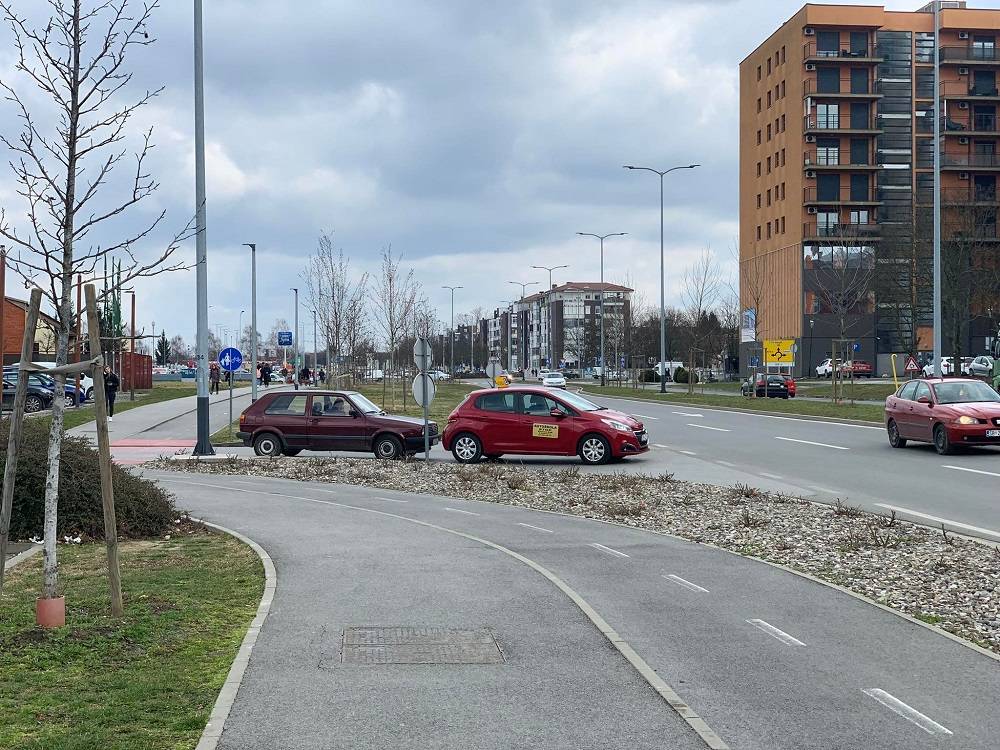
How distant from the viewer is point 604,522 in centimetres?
1381

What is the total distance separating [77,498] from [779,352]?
45145mm

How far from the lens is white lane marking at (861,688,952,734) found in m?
5.38

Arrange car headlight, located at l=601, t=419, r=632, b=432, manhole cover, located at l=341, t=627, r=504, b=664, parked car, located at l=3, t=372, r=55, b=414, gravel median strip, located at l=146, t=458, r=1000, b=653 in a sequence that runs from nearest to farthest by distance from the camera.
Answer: manhole cover, located at l=341, t=627, r=504, b=664
gravel median strip, located at l=146, t=458, r=1000, b=653
car headlight, located at l=601, t=419, r=632, b=432
parked car, located at l=3, t=372, r=55, b=414

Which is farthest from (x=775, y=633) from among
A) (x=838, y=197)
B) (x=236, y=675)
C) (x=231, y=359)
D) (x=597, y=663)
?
(x=838, y=197)

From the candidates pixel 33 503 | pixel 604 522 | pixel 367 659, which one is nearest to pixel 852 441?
pixel 604 522

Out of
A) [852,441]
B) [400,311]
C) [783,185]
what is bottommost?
[852,441]

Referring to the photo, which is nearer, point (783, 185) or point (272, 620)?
point (272, 620)

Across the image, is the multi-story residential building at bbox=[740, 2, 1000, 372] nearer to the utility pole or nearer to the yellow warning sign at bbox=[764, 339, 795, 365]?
the yellow warning sign at bbox=[764, 339, 795, 365]

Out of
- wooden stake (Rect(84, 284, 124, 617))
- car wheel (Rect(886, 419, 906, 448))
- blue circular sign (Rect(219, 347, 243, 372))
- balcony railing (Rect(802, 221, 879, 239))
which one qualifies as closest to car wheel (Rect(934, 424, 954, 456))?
car wheel (Rect(886, 419, 906, 448))

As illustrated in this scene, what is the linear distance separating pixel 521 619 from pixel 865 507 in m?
8.31

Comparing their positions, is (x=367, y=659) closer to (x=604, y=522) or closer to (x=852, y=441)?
(x=604, y=522)

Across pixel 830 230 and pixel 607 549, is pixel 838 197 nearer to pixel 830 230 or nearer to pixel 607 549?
pixel 830 230

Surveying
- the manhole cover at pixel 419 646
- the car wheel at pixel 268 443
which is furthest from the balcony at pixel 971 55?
the manhole cover at pixel 419 646

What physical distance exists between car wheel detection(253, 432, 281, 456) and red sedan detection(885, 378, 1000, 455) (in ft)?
44.8
